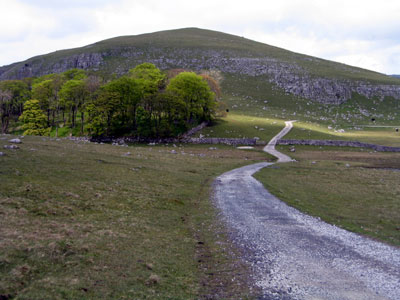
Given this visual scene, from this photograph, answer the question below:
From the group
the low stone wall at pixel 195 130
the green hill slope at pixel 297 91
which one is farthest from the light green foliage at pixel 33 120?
the green hill slope at pixel 297 91

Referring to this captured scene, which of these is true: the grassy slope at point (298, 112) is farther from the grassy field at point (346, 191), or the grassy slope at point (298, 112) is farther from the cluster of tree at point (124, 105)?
the grassy field at point (346, 191)

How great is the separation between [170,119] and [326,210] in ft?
216

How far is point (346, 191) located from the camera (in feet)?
117

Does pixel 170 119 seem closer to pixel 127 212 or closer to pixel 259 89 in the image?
pixel 127 212

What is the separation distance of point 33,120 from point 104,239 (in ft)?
258

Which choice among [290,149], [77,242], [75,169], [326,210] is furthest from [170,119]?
[77,242]

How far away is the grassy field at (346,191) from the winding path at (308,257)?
267 centimetres

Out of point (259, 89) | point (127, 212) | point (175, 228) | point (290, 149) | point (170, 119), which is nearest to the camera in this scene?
point (175, 228)

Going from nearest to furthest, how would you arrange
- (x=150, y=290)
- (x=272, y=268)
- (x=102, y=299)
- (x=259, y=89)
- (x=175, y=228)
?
(x=102, y=299) < (x=150, y=290) < (x=272, y=268) < (x=175, y=228) < (x=259, y=89)

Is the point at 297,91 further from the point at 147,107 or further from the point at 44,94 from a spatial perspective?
the point at 44,94

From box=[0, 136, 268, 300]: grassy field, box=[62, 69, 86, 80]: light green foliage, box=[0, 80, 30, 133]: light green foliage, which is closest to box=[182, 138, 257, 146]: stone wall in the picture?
box=[0, 136, 268, 300]: grassy field

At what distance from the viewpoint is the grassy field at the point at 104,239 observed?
1088cm

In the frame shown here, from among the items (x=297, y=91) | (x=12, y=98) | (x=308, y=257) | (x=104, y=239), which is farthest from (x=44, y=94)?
(x=297, y=91)

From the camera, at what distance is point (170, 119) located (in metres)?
87.5
